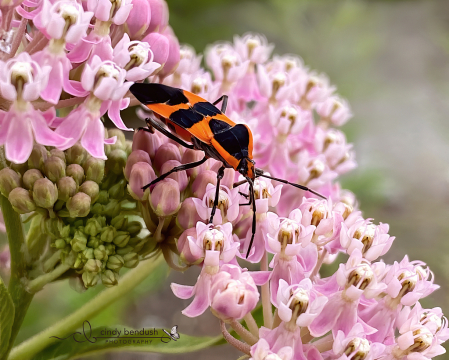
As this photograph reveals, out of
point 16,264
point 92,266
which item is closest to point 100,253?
point 92,266

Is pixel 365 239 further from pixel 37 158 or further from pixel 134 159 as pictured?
pixel 37 158

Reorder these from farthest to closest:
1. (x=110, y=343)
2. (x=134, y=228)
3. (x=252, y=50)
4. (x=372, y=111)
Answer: (x=372, y=111), (x=252, y=50), (x=110, y=343), (x=134, y=228)

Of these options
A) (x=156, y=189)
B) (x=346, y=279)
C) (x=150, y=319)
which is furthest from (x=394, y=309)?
(x=150, y=319)

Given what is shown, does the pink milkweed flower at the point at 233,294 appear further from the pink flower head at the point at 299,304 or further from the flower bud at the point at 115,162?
the flower bud at the point at 115,162

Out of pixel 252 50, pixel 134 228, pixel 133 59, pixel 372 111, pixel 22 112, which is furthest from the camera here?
pixel 372 111

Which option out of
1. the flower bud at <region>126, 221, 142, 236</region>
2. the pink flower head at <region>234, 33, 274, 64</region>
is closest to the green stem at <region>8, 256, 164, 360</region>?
the flower bud at <region>126, 221, 142, 236</region>

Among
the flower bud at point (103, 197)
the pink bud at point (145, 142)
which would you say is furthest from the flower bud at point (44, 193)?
the pink bud at point (145, 142)
